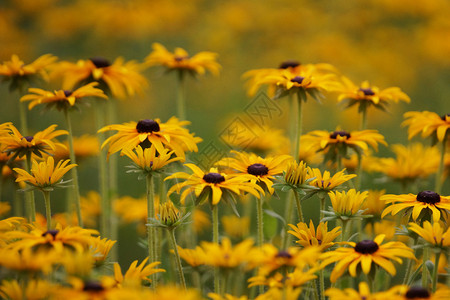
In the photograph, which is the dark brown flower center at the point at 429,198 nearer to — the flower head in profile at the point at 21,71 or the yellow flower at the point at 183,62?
the yellow flower at the point at 183,62

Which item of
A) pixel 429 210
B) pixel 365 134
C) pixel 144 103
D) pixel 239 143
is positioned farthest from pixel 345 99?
pixel 144 103

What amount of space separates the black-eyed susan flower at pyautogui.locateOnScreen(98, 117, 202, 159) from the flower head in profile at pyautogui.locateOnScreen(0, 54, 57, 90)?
75 cm

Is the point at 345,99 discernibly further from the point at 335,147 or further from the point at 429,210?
the point at 429,210

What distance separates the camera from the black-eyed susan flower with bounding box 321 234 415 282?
164 centimetres

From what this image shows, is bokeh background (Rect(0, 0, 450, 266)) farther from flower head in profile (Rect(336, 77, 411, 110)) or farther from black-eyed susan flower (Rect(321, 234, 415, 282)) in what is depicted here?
black-eyed susan flower (Rect(321, 234, 415, 282))

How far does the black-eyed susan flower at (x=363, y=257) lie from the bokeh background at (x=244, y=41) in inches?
144

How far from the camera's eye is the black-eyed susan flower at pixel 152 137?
2.16 metres

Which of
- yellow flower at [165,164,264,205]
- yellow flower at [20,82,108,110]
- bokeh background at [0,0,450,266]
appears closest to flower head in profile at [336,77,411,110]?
yellow flower at [165,164,264,205]

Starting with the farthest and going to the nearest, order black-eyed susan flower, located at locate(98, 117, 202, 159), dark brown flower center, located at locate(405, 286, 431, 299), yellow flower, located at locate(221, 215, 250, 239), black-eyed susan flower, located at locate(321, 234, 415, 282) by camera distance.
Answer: yellow flower, located at locate(221, 215, 250, 239) < black-eyed susan flower, located at locate(98, 117, 202, 159) < black-eyed susan flower, located at locate(321, 234, 415, 282) < dark brown flower center, located at locate(405, 286, 431, 299)

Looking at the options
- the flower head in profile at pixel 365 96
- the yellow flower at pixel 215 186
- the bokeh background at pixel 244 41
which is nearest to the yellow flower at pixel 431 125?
the flower head in profile at pixel 365 96

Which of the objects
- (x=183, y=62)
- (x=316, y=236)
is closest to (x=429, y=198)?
(x=316, y=236)

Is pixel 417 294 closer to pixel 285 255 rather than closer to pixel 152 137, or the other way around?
pixel 285 255

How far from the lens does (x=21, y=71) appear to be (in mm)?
2689

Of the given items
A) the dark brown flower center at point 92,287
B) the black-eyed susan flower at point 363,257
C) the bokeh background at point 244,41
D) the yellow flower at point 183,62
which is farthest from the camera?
the bokeh background at point 244,41
